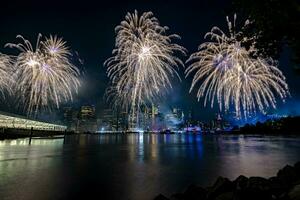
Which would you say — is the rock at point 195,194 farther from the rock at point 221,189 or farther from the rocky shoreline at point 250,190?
the rock at point 221,189

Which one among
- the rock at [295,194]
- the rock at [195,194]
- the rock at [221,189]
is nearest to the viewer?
the rock at [295,194]

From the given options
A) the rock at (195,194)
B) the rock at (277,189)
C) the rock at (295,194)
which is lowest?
the rock at (195,194)

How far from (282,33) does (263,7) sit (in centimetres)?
159

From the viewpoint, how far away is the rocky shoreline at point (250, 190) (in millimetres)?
10461

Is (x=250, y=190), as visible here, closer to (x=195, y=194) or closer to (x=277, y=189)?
(x=277, y=189)

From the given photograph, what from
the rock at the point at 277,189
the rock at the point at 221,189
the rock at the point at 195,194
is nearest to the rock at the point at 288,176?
the rock at the point at 277,189

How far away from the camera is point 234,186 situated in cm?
1396

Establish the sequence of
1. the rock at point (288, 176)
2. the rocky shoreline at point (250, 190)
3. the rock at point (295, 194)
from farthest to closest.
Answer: the rock at point (288, 176)
the rocky shoreline at point (250, 190)
the rock at point (295, 194)

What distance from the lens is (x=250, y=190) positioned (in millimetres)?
10508

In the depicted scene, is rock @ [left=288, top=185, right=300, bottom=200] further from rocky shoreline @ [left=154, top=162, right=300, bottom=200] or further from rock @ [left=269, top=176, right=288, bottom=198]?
rock @ [left=269, top=176, right=288, bottom=198]

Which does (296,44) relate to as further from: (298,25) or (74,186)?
(74,186)

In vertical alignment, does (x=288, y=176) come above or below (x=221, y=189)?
above

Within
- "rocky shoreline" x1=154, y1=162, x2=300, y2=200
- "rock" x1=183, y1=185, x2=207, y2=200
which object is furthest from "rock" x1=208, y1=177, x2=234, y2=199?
"rock" x1=183, y1=185, x2=207, y2=200

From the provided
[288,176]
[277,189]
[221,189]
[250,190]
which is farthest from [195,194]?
[288,176]
